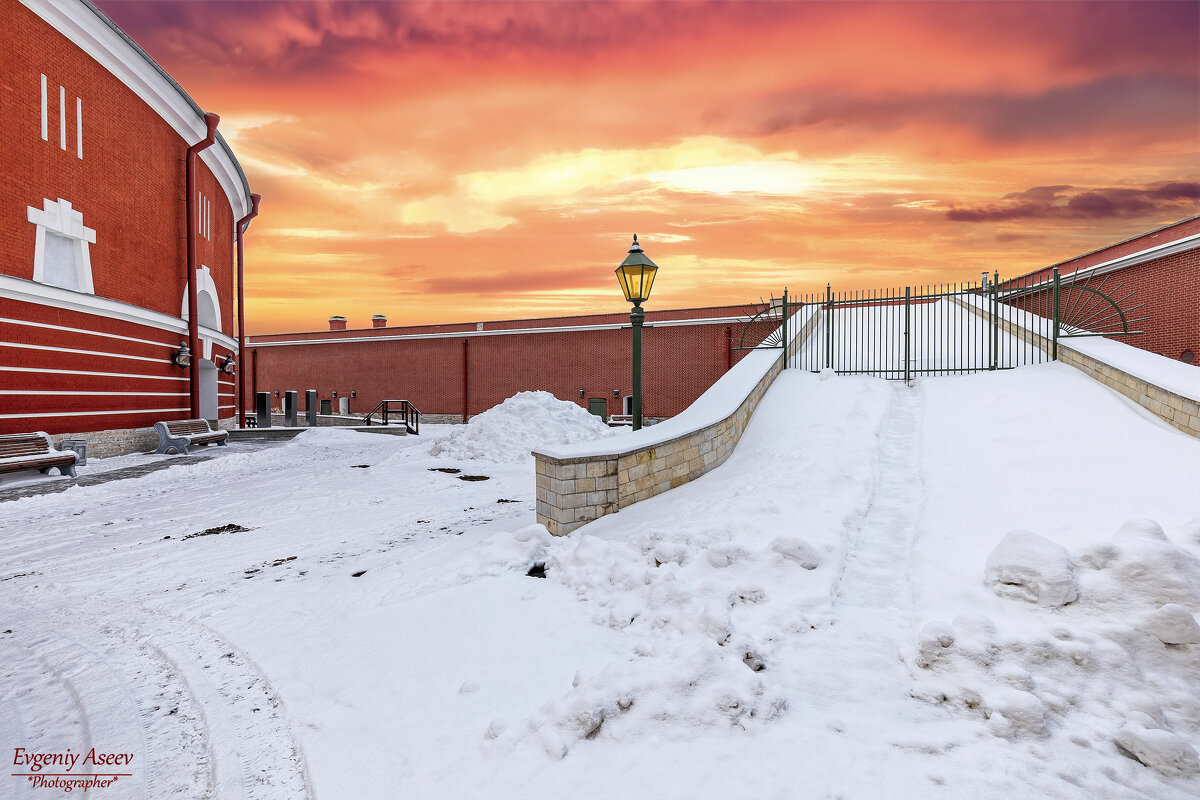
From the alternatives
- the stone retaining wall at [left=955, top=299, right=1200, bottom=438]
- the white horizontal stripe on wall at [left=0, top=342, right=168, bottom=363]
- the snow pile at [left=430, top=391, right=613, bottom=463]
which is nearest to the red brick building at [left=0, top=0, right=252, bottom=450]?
the white horizontal stripe on wall at [left=0, top=342, right=168, bottom=363]

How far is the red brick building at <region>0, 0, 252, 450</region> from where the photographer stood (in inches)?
422

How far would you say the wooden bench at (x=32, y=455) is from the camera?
931 centimetres

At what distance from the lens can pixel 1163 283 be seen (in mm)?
12633

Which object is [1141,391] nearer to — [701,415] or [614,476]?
[701,415]

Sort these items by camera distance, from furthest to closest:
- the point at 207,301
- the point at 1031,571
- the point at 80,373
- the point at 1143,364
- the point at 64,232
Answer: the point at 207,301 < the point at 80,373 < the point at 64,232 < the point at 1143,364 < the point at 1031,571

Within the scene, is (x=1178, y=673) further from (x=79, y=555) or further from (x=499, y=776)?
(x=79, y=555)

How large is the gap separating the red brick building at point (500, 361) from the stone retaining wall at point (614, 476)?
47.1ft

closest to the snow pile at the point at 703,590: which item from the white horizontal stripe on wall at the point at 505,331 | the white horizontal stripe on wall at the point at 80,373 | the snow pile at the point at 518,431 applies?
the snow pile at the point at 518,431

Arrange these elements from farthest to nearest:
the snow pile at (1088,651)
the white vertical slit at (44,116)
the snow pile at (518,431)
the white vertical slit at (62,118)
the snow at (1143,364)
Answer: the snow pile at (518,431), the white vertical slit at (62,118), the white vertical slit at (44,116), the snow at (1143,364), the snow pile at (1088,651)

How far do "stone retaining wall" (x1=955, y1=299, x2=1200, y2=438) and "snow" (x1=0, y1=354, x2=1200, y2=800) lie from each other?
29cm

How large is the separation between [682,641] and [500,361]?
960 inches

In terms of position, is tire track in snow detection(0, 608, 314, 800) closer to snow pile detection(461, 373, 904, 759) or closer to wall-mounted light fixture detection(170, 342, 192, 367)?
snow pile detection(461, 373, 904, 759)

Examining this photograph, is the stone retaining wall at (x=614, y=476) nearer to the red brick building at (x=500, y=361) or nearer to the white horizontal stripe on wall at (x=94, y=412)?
the white horizontal stripe on wall at (x=94, y=412)

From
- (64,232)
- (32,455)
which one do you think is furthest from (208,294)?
(32,455)
